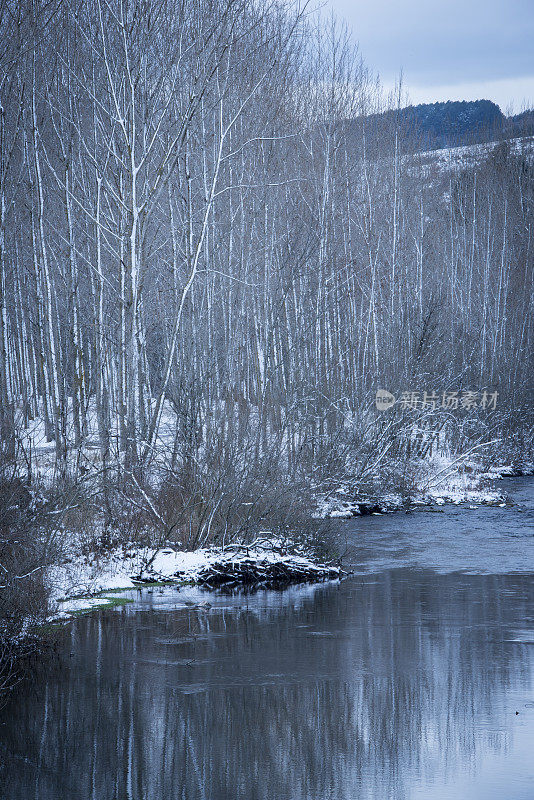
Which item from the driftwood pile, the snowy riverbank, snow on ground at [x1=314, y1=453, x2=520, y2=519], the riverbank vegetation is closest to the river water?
the driftwood pile

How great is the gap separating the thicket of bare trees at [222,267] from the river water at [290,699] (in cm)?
243

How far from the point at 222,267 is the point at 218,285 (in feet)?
4.12

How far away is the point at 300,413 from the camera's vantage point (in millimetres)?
19203

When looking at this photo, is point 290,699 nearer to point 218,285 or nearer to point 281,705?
point 281,705

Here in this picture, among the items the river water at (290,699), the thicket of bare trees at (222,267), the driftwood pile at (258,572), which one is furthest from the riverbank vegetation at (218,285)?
the river water at (290,699)

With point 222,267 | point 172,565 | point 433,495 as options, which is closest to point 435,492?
point 433,495

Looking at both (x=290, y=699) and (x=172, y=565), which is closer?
(x=290, y=699)

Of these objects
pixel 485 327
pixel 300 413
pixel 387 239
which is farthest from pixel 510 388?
pixel 300 413

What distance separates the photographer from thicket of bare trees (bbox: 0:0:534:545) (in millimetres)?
14477

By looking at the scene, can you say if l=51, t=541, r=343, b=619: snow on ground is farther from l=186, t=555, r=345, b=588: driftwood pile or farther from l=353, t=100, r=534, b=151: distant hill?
l=353, t=100, r=534, b=151: distant hill

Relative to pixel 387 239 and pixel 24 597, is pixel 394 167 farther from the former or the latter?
pixel 24 597

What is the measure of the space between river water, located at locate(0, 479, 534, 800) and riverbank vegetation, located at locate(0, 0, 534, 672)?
4.30ft

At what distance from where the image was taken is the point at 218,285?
23156mm

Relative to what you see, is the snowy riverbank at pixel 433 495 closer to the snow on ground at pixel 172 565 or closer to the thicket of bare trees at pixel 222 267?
the thicket of bare trees at pixel 222 267
